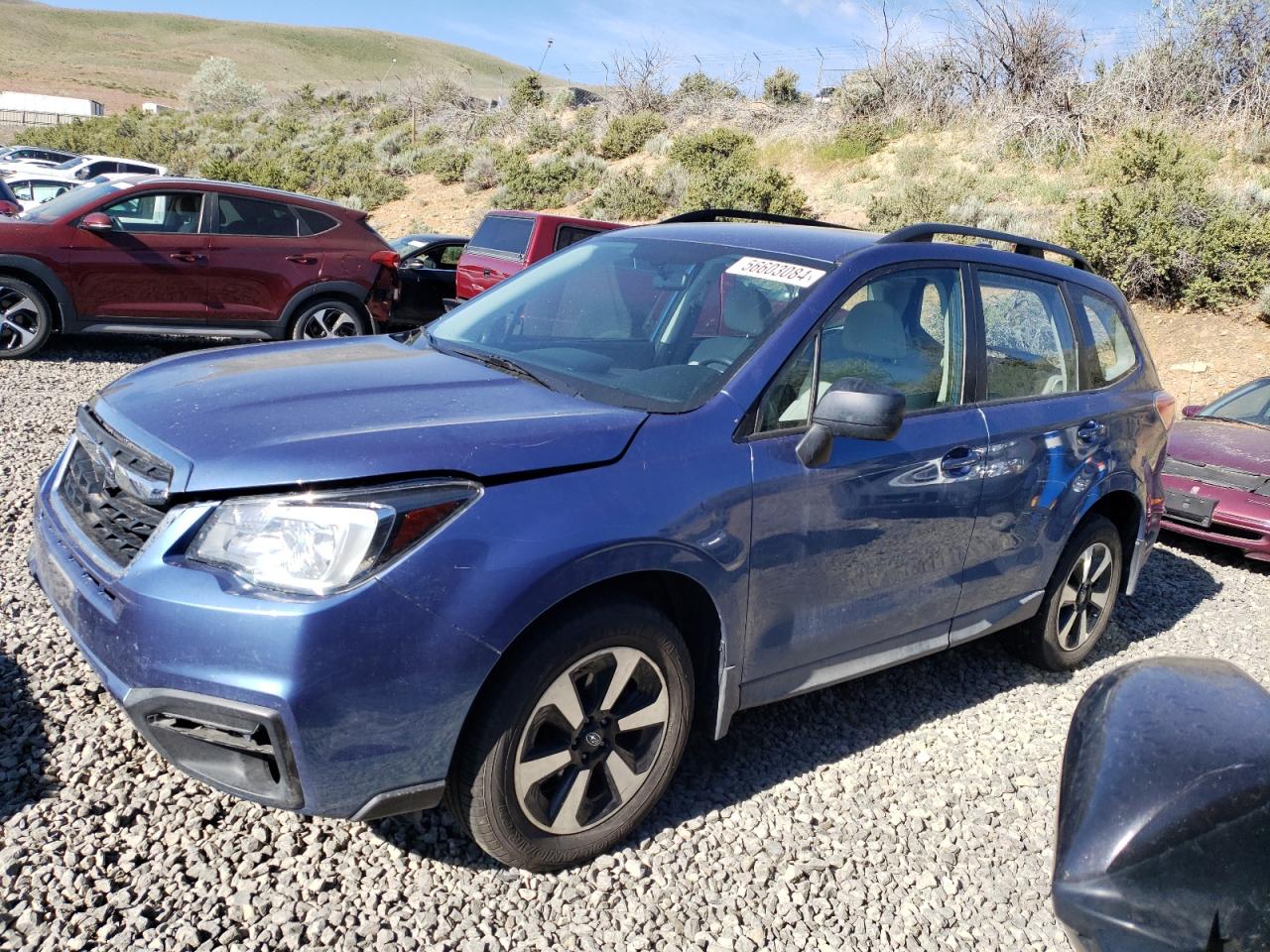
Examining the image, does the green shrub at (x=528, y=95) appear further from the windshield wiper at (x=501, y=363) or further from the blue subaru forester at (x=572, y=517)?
the windshield wiper at (x=501, y=363)

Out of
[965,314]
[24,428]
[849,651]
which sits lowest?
[24,428]

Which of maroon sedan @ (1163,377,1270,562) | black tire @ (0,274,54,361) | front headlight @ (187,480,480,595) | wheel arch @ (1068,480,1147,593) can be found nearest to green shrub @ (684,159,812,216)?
maroon sedan @ (1163,377,1270,562)

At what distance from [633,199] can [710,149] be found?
9.47ft

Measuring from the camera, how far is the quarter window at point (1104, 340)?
462 cm

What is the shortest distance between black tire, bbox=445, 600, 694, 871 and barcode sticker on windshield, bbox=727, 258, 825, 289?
1.27 meters

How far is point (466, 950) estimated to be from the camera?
8.60ft

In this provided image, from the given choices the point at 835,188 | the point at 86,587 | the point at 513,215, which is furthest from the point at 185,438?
the point at 835,188

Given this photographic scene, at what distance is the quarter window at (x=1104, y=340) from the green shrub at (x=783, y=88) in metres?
26.3

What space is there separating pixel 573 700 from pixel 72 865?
1366 mm

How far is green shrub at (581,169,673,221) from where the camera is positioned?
24109 millimetres

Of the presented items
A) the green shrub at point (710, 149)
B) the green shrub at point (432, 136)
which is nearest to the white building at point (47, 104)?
the green shrub at point (432, 136)

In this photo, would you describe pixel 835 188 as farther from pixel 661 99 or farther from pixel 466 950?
pixel 466 950

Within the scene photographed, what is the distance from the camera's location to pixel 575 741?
284 centimetres

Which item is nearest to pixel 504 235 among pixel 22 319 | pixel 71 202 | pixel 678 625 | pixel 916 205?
pixel 71 202
